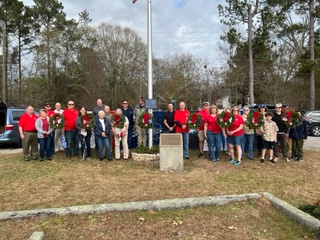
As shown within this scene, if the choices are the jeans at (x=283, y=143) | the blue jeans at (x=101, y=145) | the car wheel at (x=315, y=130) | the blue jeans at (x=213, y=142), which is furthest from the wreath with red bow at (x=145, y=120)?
the car wheel at (x=315, y=130)

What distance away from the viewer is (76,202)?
4.75 meters

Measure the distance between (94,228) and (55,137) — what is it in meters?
6.00

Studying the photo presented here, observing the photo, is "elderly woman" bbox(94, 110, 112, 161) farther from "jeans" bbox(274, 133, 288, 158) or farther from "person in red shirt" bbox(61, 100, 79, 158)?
"jeans" bbox(274, 133, 288, 158)

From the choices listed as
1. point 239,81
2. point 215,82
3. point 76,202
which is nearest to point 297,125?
point 76,202

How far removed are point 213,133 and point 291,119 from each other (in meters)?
2.26

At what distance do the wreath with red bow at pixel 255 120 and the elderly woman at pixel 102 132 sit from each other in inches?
155

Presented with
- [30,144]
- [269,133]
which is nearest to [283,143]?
[269,133]

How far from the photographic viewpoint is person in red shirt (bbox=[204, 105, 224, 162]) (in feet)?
26.7

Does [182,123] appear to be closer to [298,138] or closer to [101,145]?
[101,145]

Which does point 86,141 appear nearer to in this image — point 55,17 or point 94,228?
point 94,228

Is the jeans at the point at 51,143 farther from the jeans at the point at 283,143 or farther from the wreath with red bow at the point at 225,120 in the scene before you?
the jeans at the point at 283,143

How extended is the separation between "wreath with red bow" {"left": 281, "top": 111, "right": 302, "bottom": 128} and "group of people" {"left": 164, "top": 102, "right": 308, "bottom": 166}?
8 centimetres

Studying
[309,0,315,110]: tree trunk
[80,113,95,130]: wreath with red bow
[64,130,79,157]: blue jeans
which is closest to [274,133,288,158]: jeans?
[80,113,95,130]: wreath with red bow

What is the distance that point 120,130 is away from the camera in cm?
841
